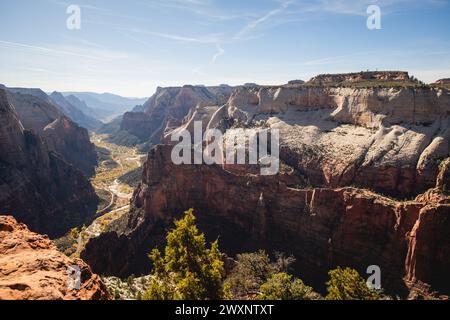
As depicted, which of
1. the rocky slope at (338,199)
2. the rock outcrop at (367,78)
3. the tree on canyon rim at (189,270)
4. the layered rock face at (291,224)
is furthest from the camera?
the rock outcrop at (367,78)

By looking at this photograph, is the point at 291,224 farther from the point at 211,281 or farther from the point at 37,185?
the point at 37,185

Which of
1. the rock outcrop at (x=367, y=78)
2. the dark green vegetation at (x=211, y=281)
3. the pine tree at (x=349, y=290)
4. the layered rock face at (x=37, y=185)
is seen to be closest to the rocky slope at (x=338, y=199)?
the dark green vegetation at (x=211, y=281)

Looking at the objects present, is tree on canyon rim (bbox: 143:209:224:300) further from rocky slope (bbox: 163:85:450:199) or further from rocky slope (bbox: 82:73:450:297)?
rocky slope (bbox: 163:85:450:199)

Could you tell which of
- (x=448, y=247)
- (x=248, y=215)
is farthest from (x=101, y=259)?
(x=448, y=247)

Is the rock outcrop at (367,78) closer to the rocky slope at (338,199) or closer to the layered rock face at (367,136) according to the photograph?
the layered rock face at (367,136)

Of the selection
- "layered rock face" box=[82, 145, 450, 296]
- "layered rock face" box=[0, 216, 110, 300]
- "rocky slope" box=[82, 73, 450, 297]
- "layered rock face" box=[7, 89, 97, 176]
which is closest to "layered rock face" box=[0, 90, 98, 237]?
"rocky slope" box=[82, 73, 450, 297]

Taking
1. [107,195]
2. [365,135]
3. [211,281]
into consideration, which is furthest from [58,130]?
[211,281]

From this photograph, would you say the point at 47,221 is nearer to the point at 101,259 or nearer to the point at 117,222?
the point at 117,222
